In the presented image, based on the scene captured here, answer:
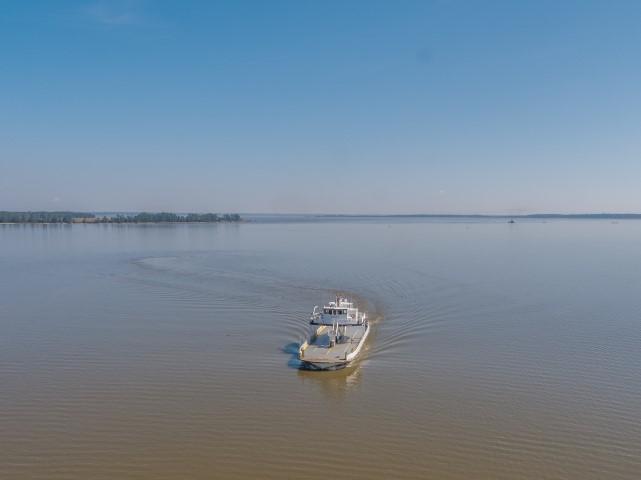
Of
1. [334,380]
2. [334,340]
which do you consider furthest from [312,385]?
[334,340]

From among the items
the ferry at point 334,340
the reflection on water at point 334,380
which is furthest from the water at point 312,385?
the ferry at point 334,340

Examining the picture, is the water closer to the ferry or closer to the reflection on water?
the reflection on water

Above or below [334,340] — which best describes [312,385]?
below

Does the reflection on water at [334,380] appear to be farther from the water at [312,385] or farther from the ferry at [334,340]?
the ferry at [334,340]

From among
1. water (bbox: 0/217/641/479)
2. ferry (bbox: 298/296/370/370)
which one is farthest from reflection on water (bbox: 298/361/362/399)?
ferry (bbox: 298/296/370/370)

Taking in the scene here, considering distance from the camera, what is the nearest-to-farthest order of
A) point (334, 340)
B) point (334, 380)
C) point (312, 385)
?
point (312, 385) < point (334, 380) < point (334, 340)

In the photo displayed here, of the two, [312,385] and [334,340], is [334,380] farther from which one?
[334,340]

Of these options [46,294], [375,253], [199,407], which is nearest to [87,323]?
[46,294]

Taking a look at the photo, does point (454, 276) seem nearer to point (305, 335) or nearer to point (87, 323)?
point (305, 335)

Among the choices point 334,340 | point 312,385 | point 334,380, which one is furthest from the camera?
point 334,340
